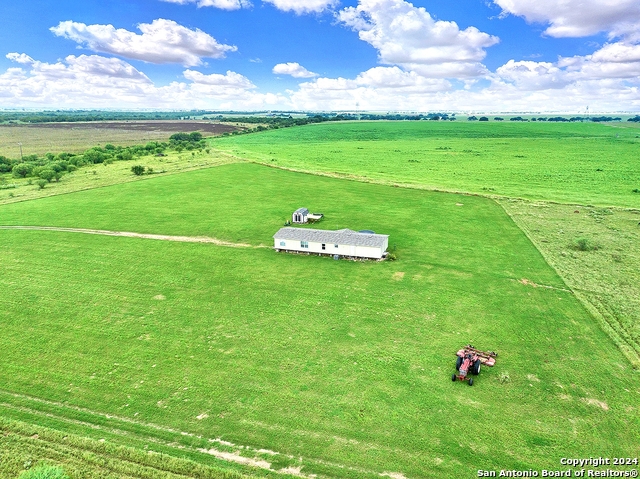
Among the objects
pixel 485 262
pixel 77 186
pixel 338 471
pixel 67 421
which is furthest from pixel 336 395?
pixel 77 186

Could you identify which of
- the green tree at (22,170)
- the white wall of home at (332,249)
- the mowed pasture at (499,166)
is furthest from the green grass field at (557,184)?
the green tree at (22,170)

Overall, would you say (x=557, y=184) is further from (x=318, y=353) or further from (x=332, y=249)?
(x=318, y=353)

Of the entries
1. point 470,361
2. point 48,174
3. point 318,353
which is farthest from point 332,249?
point 48,174

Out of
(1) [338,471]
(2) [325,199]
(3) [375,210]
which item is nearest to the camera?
(1) [338,471]

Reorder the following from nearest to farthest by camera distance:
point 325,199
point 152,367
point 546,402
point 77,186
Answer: point 546,402 < point 152,367 < point 325,199 < point 77,186

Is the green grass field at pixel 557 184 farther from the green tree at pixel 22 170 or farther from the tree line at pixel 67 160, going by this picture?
the green tree at pixel 22 170

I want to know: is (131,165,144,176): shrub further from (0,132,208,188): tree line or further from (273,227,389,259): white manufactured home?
(273,227,389,259): white manufactured home

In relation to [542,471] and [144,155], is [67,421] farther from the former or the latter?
[144,155]
